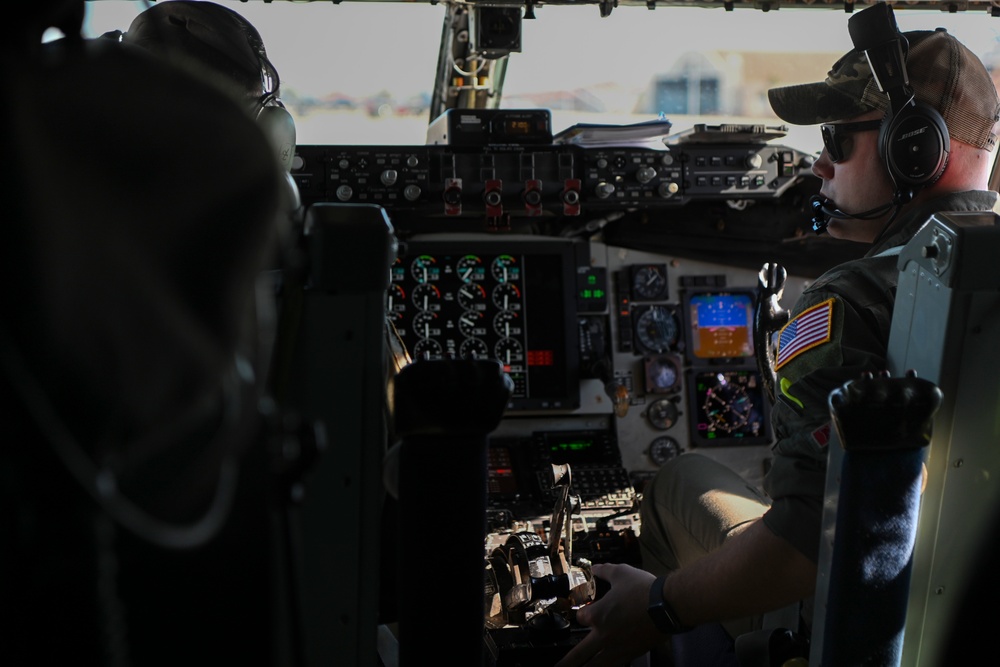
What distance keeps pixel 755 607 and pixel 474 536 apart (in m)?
0.55

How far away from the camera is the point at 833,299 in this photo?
1.40 meters

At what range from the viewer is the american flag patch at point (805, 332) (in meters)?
1.40

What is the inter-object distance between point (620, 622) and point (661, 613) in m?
0.09

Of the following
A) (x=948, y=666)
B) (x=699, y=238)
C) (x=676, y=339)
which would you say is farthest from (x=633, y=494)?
(x=948, y=666)

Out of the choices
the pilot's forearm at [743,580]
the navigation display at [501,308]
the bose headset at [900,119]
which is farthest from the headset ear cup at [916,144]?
the navigation display at [501,308]

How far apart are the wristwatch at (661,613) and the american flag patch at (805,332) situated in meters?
0.37

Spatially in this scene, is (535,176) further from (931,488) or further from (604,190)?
(931,488)

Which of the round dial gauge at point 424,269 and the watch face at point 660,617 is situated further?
the round dial gauge at point 424,269

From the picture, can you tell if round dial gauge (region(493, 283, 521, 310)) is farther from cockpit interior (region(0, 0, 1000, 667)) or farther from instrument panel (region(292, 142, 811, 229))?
cockpit interior (region(0, 0, 1000, 667))

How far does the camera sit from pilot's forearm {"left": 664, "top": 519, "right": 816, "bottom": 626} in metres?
1.34

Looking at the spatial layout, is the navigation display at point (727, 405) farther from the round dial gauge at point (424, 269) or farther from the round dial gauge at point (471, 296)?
the round dial gauge at point (424, 269)

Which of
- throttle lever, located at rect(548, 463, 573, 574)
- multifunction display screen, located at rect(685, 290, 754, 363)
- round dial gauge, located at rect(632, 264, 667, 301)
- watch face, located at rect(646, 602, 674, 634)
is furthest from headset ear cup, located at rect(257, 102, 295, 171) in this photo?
multifunction display screen, located at rect(685, 290, 754, 363)

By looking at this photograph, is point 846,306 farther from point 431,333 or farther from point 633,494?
point 431,333

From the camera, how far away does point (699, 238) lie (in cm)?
330
